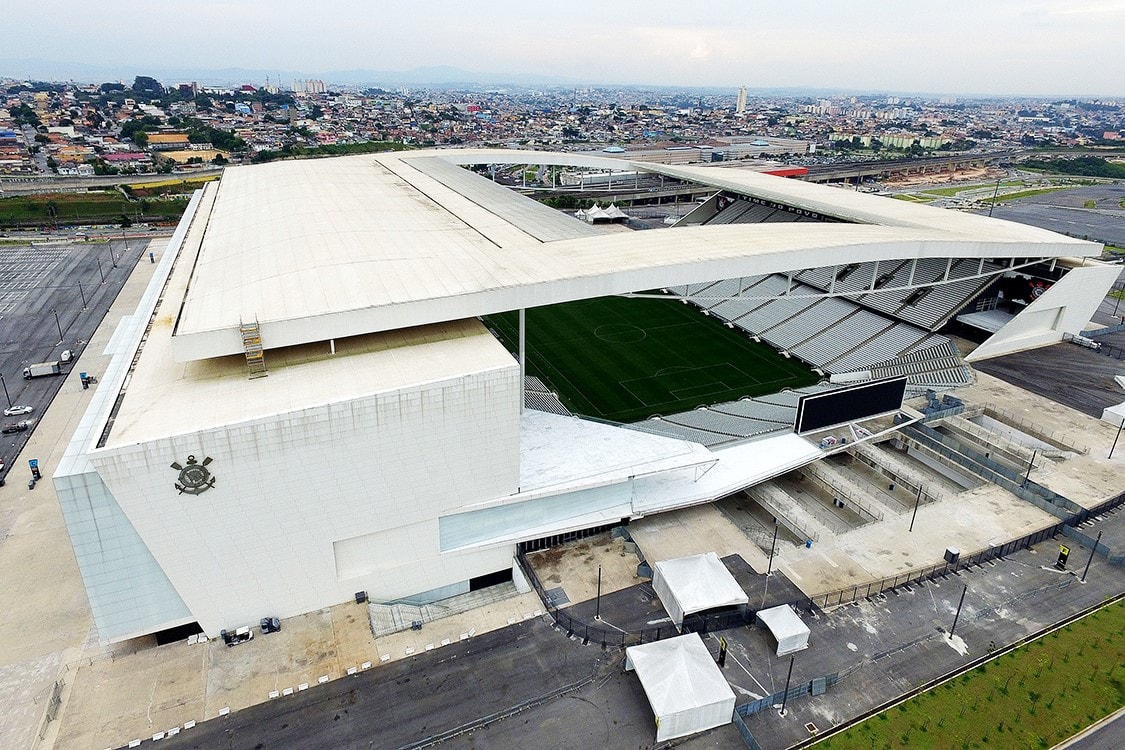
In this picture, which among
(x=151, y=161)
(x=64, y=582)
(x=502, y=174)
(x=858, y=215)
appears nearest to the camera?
(x=64, y=582)

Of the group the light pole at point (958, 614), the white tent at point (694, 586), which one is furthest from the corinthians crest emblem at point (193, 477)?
the light pole at point (958, 614)

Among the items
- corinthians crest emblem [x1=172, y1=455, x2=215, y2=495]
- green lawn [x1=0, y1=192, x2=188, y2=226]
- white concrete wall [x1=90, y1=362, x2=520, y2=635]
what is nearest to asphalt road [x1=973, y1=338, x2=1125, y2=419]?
white concrete wall [x1=90, y1=362, x2=520, y2=635]

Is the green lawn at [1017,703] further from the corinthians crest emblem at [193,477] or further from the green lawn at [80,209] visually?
the green lawn at [80,209]

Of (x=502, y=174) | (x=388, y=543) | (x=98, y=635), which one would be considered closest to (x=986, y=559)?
(x=388, y=543)

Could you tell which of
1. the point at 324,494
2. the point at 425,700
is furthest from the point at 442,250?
the point at 425,700

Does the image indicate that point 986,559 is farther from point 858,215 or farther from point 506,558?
point 858,215

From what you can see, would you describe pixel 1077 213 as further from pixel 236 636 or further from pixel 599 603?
pixel 236 636
